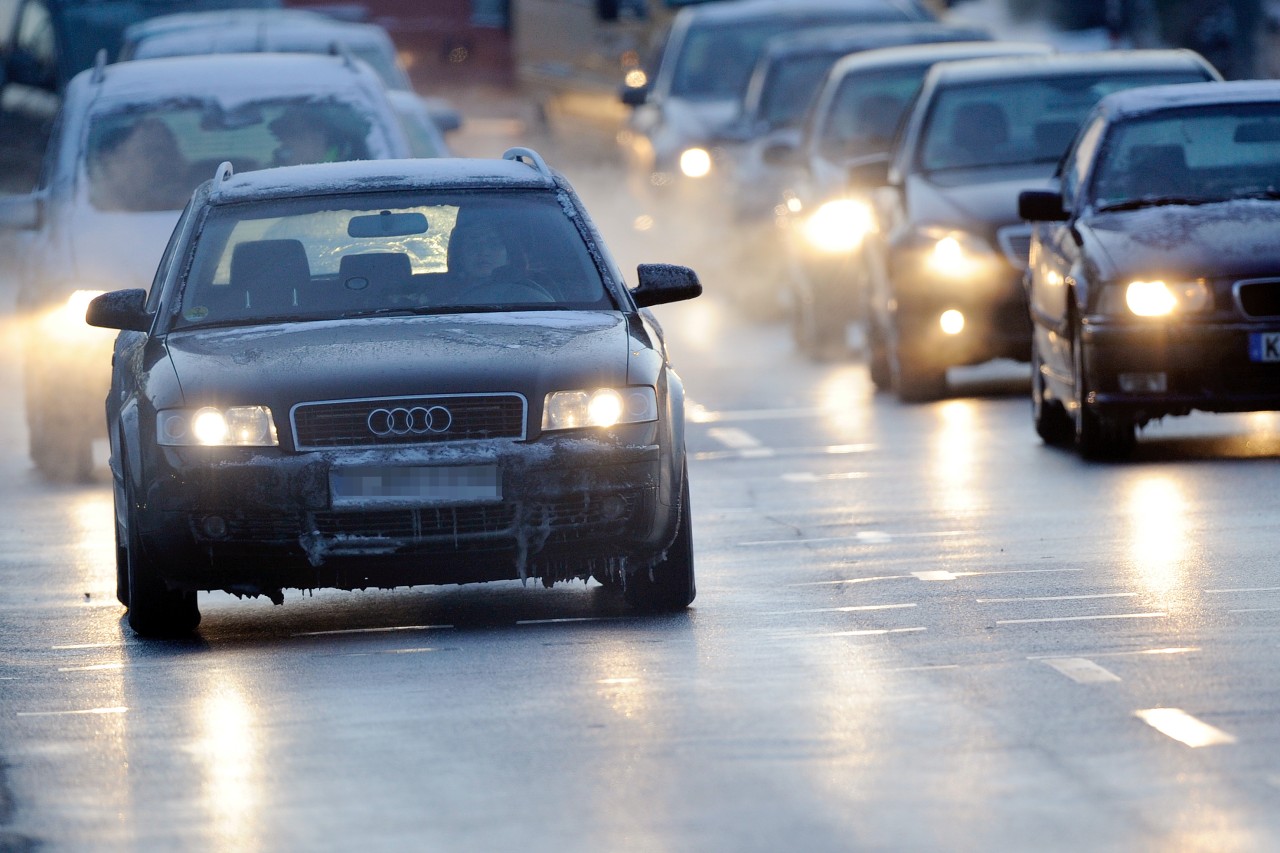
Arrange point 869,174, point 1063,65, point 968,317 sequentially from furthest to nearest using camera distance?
1. point 1063,65
2. point 869,174
3. point 968,317

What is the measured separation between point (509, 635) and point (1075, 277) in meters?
5.55

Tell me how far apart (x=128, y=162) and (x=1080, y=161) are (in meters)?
4.62

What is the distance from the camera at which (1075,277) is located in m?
14.6

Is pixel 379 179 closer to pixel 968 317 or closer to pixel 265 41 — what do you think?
pixel 968 317

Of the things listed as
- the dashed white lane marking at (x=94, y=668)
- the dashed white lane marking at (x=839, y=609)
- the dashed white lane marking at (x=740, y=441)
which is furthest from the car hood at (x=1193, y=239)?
the dashed white lane marking at (x=94, y=668)

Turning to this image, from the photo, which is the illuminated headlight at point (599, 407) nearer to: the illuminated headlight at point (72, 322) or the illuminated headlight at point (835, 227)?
the illuminated headlight at point (72, 322)

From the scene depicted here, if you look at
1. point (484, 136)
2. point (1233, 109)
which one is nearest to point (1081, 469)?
point (1233, 109)

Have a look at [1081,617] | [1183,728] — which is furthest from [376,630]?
[1183,728]

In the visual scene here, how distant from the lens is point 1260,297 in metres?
14.0

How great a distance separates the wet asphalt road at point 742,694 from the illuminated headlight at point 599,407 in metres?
0.62

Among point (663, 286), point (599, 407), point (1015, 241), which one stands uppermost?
point (663, 286)

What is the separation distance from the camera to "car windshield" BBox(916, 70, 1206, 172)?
62.0 ft

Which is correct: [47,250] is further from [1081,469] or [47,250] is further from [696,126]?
[696,126]

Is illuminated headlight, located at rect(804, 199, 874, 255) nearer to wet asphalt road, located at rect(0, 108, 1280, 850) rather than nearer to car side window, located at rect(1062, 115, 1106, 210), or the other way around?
car side window, located at rect(1062, 115, 1106, 210)
